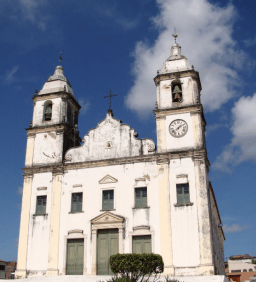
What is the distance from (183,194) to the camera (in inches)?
807

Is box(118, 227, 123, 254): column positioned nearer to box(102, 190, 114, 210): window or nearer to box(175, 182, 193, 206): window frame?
box(102, 190, 114, 210): window

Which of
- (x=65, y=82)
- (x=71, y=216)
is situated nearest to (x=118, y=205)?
(x=71, y=216)

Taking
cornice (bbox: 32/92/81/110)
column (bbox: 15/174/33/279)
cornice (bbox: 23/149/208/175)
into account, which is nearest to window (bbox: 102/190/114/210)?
cornice (bbox: 23/149/208/175)

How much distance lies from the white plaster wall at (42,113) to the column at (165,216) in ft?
27.0

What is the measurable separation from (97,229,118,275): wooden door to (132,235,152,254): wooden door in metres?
1.11

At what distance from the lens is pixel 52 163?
2352 cm

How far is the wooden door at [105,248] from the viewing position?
66.7 ft

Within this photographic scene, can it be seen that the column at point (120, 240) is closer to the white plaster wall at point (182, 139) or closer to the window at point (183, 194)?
the window at point (183, 194)

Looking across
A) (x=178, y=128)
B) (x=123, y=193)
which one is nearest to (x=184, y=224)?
(x=123, y=193)

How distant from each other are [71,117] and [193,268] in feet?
44.0

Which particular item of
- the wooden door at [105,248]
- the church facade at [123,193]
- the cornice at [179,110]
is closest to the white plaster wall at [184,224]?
the church facade at [123,193]

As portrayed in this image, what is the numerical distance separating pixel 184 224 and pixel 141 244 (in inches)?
105

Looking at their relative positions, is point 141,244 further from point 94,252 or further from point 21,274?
point 21,274

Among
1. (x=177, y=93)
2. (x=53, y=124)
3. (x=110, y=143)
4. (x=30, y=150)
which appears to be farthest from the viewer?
(x=53, y=124)
